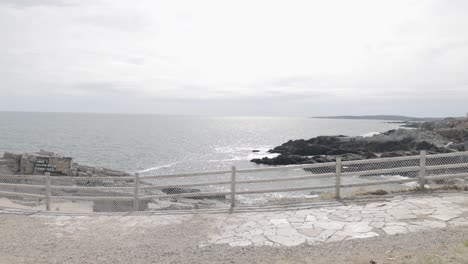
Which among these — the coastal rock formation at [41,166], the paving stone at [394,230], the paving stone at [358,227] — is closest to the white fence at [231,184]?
the coastal rock formation at [41,166]

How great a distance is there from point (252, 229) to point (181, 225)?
1840mm

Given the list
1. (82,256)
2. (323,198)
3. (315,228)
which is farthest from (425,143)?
(82,256)

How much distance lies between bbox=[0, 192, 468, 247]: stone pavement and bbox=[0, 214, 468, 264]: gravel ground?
10.5 inches

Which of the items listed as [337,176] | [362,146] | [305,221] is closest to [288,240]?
[305,221]

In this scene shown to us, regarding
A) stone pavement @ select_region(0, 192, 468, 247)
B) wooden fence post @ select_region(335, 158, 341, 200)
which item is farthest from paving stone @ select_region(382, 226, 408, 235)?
wooden fence post @ select_region(335, 158, 341, 200)

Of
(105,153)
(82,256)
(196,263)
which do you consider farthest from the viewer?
(105,153)

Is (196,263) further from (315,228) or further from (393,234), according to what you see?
(393,234)

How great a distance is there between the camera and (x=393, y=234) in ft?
24.3

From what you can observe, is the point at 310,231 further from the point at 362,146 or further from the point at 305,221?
the point at 362,146

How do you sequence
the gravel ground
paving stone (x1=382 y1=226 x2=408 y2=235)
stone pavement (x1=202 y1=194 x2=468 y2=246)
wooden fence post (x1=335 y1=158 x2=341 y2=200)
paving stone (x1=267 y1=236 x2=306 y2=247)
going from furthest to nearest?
1. wooden fence post (x1=335 y1=158 x2=341 y2=200)
2. stone pavement (x1=202 y1=194 x2=468 y2=246)
3. paving stone (x1=382 y1=226 x2=408 y2=235)
4. paving stone (x1=267 y1=236 x2=306 y2=247)
5. the gravel ground

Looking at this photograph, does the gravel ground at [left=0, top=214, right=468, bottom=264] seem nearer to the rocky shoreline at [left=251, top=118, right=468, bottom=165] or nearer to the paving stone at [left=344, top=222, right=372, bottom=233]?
the paving stone at [left=344, top=222, right=372, bottom=233]

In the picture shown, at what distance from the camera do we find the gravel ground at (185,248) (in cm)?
637

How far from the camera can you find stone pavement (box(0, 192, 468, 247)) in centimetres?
770

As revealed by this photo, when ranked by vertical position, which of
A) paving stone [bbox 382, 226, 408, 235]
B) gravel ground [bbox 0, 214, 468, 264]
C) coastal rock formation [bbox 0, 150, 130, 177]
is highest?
paving stone [bbox 382, 226, 408, 235]
